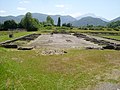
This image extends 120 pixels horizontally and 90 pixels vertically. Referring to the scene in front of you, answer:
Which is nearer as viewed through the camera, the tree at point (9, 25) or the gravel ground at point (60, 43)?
the gravel ground at point (60, 43)

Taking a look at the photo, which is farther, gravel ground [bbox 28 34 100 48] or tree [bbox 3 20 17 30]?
tree [bbox 3 20 17 30]

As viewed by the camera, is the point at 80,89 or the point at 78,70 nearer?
the point at 80,89

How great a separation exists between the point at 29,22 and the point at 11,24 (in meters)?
7.36

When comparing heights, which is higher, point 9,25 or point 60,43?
point 9,25

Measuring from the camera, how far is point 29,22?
86.4m

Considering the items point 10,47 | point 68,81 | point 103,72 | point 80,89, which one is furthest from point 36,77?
point 10,47

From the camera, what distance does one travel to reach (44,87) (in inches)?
376

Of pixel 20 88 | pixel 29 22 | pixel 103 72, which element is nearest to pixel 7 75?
pixel 20 88

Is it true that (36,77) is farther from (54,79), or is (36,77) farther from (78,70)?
(78,70)

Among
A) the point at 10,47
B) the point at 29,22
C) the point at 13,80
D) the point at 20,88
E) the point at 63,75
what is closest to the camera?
the point at 20,88

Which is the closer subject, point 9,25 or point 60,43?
point 60,43

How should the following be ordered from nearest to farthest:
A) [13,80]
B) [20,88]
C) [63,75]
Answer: [20,88] → [13,80] → [63,75]

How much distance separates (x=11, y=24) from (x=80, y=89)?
80.9 m

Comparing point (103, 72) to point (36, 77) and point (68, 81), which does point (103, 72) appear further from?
point (36, 77)
